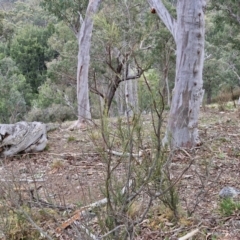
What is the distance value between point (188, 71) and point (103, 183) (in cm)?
269

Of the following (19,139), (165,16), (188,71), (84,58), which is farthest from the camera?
(84,58)

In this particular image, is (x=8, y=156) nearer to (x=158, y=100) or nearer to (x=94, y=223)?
Answer: (x=94, y=223)

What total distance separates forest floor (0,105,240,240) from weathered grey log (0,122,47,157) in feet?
0.49

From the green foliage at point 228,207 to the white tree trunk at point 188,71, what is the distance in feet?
6.51

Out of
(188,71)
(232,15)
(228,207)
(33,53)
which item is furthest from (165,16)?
(33,53)

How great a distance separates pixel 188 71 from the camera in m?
5.66

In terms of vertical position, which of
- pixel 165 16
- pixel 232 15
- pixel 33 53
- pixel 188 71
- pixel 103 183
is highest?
pixel 33 53

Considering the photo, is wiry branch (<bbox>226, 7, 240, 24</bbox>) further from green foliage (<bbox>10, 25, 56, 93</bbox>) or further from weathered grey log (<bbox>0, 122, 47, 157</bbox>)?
green foliage (<bbox>10, 25, 56, 93</bbox>)

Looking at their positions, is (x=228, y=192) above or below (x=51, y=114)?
below

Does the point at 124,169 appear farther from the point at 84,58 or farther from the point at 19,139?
the point at 84,58

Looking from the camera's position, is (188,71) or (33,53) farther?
(33,53)

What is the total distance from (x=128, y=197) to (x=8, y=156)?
4.41 meters

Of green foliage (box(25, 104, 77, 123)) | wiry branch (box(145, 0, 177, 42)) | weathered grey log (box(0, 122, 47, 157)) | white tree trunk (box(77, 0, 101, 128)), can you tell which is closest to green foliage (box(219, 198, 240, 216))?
wiry branch (box(145, 0, 177, 42))

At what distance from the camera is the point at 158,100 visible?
251 cm
